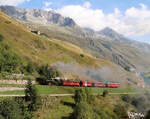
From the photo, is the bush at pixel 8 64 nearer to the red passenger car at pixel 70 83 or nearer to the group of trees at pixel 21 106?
the red passenger car at pixel 70 83

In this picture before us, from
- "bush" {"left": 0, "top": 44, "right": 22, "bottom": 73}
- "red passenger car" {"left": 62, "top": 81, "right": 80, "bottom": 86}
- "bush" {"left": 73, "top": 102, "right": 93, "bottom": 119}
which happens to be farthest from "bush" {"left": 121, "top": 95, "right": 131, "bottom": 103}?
"bush" {"left": 0, "top": 44, "right": 22, "bottom": 73}

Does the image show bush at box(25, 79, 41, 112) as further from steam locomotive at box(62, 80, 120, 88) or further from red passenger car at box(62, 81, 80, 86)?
steam locomotive at box(62, 80, 120, 88)

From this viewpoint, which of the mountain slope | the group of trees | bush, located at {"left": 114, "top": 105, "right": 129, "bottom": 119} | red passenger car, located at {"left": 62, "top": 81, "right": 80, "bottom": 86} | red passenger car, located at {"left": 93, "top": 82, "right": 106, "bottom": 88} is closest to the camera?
the group of trees

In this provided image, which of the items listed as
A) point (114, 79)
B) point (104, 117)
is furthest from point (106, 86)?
point (104, 117)

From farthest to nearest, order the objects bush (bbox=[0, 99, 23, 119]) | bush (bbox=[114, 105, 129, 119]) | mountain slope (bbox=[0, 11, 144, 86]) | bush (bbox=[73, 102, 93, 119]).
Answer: mountain slope (bbox=[0, 11, 144, 86])
bush (bbox=[114, 105, 129, 119])
bush (bbox=[73, 102, 93, 119])
bush (bbox=[0, 99, 23, 119])

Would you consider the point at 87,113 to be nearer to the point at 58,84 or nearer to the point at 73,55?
the point at 58,84

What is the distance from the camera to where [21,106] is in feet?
133

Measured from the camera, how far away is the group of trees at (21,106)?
3358 centimetres

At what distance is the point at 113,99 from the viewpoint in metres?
71.4

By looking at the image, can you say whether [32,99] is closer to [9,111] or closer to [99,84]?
[9,111]

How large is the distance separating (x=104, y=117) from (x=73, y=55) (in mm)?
94206

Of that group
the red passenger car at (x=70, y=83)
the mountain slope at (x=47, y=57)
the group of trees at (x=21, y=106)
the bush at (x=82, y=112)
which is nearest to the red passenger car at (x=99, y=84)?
the red passenger car at (x=70, y=83)

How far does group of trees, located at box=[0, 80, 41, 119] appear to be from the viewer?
33.6 metres

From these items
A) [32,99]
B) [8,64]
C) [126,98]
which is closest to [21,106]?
[32,99]
